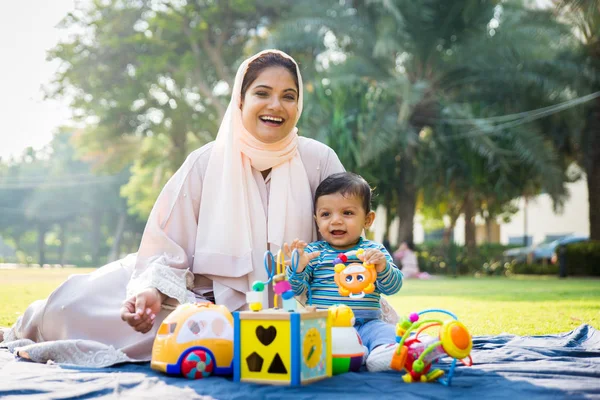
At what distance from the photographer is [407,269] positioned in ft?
64.2

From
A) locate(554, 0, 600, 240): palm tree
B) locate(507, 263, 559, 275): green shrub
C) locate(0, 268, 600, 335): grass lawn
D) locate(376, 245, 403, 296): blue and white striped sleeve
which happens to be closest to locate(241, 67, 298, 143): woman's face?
locate(376, 245, 403, 296): blue and white striped sleeve

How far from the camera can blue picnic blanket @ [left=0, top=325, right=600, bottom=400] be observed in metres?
2.58

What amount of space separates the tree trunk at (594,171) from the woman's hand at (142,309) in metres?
17.6

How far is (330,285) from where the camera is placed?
358 cm

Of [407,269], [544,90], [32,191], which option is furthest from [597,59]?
[32,191]

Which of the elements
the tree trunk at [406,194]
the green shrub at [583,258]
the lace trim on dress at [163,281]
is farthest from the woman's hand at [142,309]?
the tree trunk at [406,194]

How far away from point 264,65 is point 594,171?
17045 mm

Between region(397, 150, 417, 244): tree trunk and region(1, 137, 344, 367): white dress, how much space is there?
17532mm

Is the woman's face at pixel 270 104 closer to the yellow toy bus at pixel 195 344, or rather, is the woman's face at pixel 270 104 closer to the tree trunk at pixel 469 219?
the yellow toy bus at pixel 195 344

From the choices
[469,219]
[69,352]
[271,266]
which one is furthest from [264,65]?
[469,219]

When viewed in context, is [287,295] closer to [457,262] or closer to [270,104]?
[270,104]

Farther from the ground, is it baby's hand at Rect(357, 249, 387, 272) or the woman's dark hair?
the woman's dark hair

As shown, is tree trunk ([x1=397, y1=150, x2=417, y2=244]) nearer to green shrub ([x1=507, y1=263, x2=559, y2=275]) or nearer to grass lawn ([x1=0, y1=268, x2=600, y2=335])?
green shrub ([x1=507, y1=263, x2=559, y2=275])

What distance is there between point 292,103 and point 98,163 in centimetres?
2992
